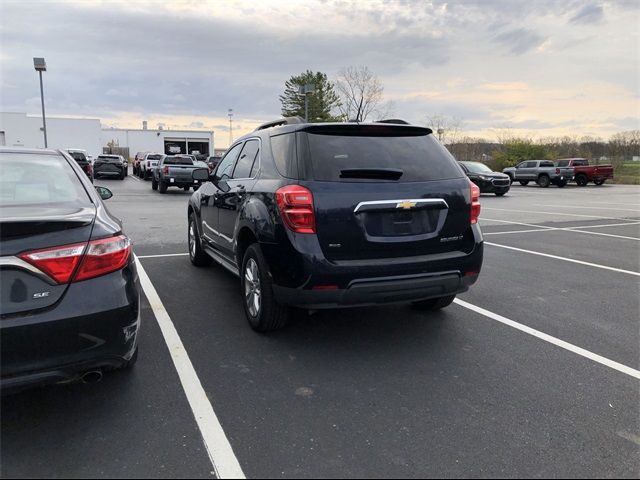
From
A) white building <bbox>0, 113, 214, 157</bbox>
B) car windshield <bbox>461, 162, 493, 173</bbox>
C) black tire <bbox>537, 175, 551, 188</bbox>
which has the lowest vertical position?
black tire <bbox>537, 175, 551, 188</bbox>

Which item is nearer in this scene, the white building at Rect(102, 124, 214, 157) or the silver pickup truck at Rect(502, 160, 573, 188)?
the silver pickup truck at Rect(502, 160, 573, 188)

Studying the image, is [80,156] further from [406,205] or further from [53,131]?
[53,131]

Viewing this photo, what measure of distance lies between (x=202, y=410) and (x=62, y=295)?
3.54 ft

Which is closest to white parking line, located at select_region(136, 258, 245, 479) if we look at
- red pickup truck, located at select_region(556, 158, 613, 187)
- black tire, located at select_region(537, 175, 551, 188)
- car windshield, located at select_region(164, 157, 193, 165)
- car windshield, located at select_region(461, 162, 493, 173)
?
car windshield, located at select_region(164, 157, 193, 165)

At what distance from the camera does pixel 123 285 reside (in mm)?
2805

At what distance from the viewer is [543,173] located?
31.4 metres

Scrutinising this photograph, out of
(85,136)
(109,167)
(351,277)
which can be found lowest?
(351,277)

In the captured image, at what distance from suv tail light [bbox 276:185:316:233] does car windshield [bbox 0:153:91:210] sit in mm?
1342

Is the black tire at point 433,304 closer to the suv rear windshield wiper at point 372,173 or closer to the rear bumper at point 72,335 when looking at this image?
the suv rear windshield wiper at point 372,173

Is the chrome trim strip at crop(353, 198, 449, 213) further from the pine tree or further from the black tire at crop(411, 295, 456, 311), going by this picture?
the pine tree

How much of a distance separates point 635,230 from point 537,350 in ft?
29.7

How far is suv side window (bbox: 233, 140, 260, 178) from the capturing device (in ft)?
15.6

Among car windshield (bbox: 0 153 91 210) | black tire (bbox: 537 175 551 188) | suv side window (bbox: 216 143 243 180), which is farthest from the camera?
black tire (bbox: 537 175 551 188)

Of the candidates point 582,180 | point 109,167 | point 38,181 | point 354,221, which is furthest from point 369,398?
point 582,180
